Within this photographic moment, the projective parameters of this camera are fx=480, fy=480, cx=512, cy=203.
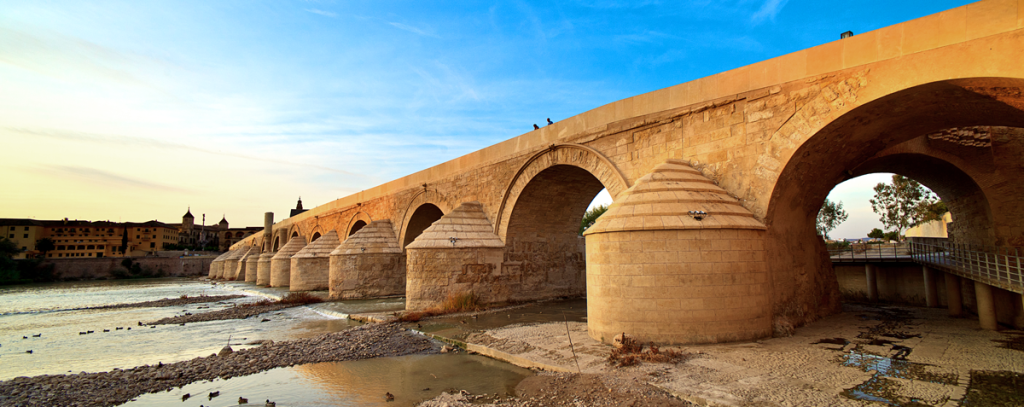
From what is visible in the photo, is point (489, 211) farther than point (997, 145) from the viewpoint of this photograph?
Yes

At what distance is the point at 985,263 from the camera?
29.3 feet

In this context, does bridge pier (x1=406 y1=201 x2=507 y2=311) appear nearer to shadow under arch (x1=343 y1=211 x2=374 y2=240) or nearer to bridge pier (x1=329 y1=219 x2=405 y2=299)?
bridge pier (x1=329 y1=219 x2=405 y2=299)

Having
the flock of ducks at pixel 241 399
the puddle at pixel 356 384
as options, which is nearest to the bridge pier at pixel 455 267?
the puddle at pixel 356 384

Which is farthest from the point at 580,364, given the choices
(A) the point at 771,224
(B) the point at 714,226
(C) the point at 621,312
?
(A) the point at 771,224

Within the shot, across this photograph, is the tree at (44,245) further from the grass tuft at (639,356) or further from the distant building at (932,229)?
the distant building at (932,229)

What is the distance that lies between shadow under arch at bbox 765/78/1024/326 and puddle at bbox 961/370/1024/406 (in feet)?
8.41

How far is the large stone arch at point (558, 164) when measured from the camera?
9949 mm

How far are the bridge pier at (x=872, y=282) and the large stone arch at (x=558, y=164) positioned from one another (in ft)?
27.9

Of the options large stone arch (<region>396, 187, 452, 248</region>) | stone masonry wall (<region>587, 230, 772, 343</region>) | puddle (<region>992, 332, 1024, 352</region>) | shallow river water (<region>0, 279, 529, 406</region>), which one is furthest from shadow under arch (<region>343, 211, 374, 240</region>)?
puddle (<region>992, 332, 1024, 352</region>)

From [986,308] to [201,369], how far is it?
478 inches

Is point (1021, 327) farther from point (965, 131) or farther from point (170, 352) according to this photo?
point (170, 352)

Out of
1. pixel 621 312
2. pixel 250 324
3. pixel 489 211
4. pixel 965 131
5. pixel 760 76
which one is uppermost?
pixel 760 76

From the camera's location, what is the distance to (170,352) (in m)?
8.69

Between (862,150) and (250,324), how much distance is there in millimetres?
13799
